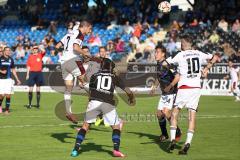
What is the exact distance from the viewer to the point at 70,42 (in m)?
18.0

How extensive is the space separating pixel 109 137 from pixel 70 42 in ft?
9.50

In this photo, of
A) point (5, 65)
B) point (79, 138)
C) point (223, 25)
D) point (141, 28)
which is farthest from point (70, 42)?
point (141, 28)

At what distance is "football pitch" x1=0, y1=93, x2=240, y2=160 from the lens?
14.2 meters

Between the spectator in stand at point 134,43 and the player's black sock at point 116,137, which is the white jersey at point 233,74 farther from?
the player's black sock at point 116,137

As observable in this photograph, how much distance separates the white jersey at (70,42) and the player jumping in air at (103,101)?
3537mm

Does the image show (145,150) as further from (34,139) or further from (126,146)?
(34,139)

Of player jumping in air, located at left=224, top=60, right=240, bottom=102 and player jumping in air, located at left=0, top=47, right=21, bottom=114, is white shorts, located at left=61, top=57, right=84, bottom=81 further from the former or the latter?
player jumping in air, located at left=224, top=60, right=240, bottom=102

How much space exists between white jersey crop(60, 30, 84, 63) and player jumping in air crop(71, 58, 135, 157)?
3537mm

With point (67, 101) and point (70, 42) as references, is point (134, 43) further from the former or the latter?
point (70, 42)

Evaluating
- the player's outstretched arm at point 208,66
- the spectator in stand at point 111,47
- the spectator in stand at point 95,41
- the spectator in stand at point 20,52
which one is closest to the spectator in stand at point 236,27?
the spectator in stand at point 111,47

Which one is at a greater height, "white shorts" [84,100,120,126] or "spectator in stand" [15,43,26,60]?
"spectator in stand" [15,43,26,60]

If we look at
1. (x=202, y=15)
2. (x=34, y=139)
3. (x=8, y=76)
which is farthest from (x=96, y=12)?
(x=34, y=139)

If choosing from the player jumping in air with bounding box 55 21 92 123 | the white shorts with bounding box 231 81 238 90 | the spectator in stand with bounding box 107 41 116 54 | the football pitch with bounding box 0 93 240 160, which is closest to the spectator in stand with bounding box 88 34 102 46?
the spectator in stand with bounding box 107 41 116 54

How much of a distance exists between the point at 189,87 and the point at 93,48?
30.0m
